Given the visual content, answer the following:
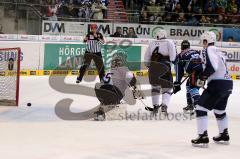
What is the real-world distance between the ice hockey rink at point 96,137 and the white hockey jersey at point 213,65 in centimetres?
95

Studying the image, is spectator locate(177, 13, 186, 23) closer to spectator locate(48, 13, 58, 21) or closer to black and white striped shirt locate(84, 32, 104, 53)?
spectator locate(48, 13, 58, 21)

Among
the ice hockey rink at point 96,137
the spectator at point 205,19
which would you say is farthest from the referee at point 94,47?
the spectator at point 205,19

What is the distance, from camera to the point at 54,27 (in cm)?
1675

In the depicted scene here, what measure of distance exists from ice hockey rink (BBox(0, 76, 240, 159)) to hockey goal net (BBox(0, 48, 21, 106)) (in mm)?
302

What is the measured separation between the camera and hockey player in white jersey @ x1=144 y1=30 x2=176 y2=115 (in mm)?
9977

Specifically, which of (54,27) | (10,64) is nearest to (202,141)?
(10,64)

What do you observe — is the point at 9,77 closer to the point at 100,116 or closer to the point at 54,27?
the point at 100,116

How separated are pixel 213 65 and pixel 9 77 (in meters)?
6.42

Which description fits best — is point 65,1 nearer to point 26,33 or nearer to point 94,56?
point 26,33

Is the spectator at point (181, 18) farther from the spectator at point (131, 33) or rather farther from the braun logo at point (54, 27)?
the braun logo at point (54, 27)

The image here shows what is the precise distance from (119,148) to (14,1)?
10485mm

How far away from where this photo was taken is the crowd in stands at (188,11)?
18859 mm

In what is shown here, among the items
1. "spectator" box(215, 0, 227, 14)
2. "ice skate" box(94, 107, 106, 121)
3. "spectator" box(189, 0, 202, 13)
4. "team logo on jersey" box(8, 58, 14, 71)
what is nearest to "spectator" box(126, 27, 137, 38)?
"spectator" box(189, 0, 202, 13)

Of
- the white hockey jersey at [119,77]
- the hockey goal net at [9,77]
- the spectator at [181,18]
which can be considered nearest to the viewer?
the white hockey jersey at [119,77]
